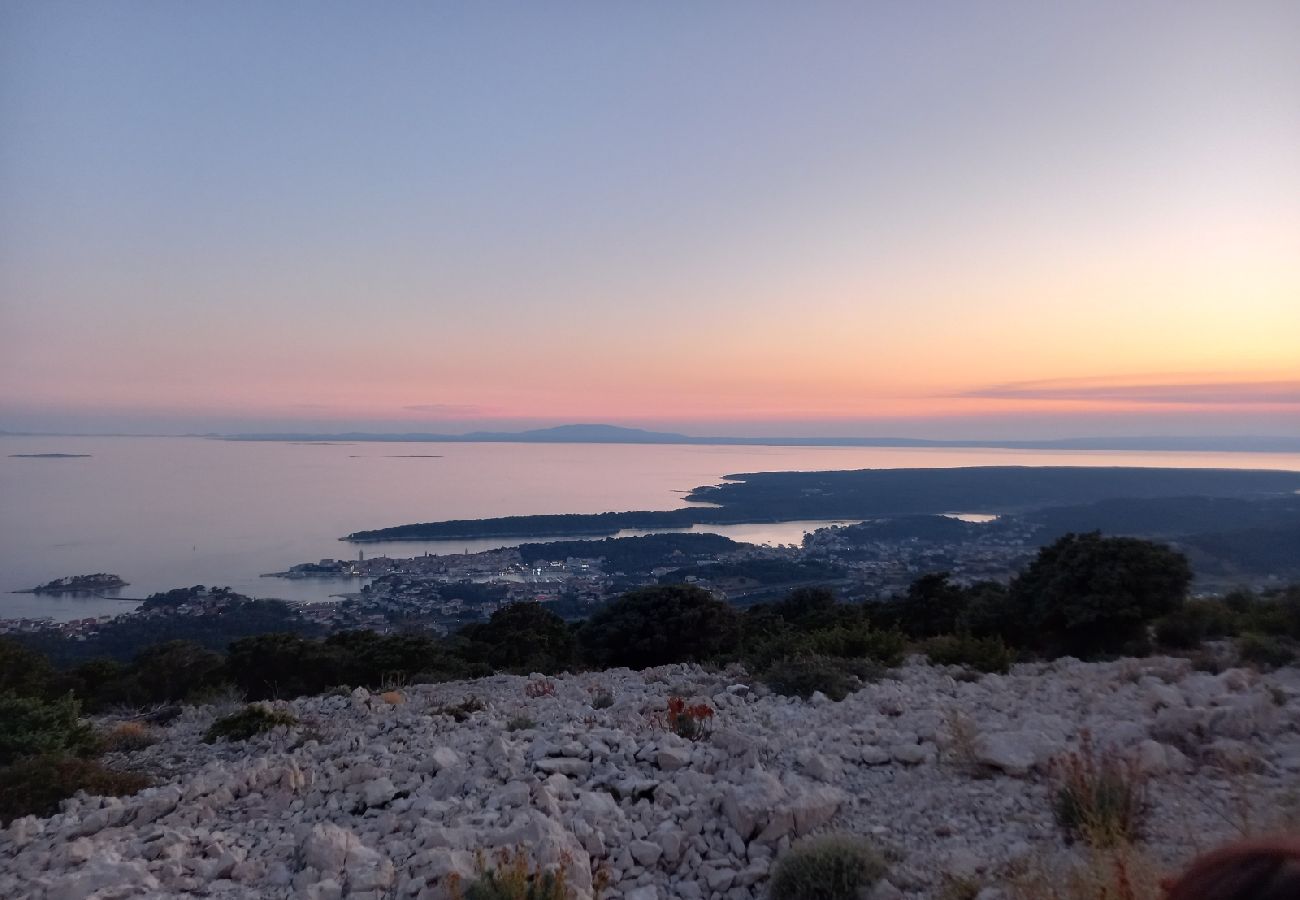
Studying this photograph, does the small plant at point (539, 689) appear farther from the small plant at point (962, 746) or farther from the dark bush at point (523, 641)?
the small plant at point (962, 746)

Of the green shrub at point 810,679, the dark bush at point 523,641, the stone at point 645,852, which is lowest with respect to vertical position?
the dark bush at point 523,641

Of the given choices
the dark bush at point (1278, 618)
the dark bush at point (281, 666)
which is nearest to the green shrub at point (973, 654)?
the dark bush at point (1278, 618)

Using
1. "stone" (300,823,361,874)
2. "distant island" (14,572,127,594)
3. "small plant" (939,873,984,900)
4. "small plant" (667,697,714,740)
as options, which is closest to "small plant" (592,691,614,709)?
"small plant" (667,697,714,740)

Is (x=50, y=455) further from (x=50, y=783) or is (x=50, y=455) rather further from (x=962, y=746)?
(x=962, y=746)

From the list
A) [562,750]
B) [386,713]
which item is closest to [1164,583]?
[562,750]

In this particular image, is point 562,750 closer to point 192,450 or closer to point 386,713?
point 386,713

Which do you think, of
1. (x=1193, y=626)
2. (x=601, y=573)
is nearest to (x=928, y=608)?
(x=1193, y=626)
